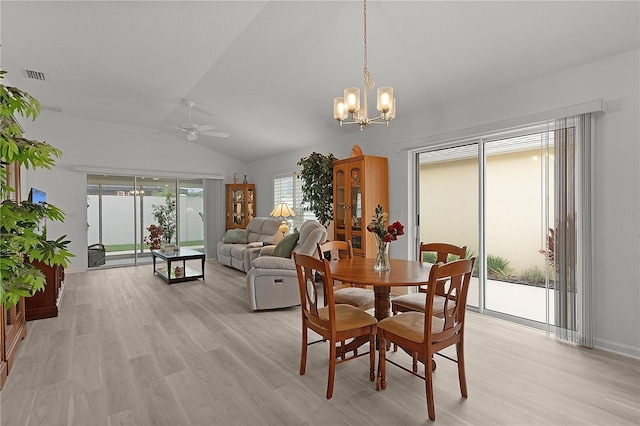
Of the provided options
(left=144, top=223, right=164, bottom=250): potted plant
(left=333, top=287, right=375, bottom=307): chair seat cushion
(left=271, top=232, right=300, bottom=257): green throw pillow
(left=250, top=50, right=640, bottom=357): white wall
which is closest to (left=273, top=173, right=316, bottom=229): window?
(left=271, top=232, right=300, bottom=257): green throw pillow

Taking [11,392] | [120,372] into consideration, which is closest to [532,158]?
[120,372]

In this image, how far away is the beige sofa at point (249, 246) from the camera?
6.42 m

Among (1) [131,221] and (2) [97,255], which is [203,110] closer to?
(1) [131,221]

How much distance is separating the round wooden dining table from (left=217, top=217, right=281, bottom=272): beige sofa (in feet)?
11.8

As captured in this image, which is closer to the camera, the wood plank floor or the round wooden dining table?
the wood plank floor

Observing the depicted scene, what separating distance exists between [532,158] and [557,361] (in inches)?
81.6

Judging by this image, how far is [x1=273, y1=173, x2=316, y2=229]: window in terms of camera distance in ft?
23.9

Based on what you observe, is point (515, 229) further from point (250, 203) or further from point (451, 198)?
point (250, 203)

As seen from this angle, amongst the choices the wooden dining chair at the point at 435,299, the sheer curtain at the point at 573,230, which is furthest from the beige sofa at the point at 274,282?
the sheer curtain at the point at 573,230

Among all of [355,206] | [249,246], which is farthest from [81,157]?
[355,206]

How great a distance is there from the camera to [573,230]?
3.14 meters

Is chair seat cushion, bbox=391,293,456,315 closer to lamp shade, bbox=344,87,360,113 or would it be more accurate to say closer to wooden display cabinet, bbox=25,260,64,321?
lamp shade, bbox=344,87,360,113

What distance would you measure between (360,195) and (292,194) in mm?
2869

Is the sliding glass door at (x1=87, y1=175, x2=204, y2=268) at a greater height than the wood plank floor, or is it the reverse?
the sliding glass door at (x1=87, y1=175, x2=204, y2=268)
